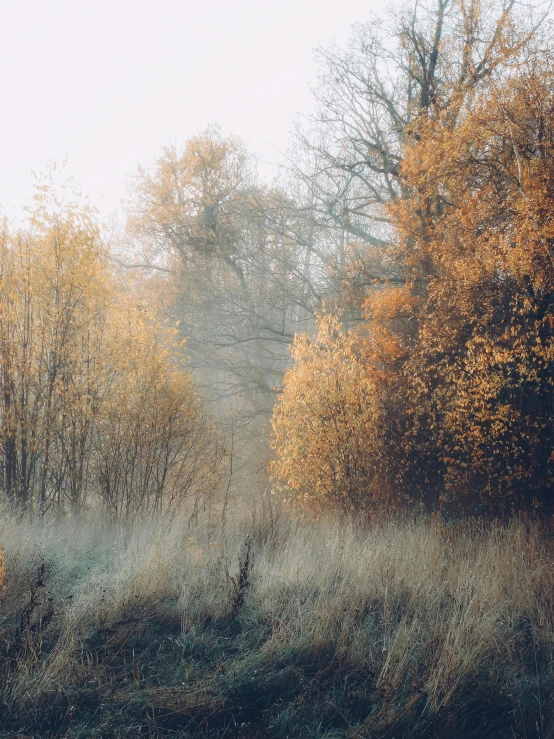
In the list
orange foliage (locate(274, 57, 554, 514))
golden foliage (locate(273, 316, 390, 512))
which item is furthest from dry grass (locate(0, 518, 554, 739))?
golden foliage (locate(273, 316, 390, 512))

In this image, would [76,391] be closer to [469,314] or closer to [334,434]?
[334,434]

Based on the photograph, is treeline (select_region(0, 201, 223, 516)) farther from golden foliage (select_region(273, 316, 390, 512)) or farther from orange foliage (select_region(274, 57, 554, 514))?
orange foliage (select_region(274, 57, 554, 514))

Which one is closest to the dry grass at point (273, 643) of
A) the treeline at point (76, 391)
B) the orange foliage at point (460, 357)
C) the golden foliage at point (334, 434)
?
the orange foliage at point (460, 357)

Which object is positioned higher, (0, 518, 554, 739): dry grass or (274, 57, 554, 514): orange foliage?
(274, 57, 554, 514): orange foliage

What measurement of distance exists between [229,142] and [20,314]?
44.1ft

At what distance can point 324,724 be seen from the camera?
4008 mm

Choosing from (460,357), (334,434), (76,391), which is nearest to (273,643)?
(334,434)

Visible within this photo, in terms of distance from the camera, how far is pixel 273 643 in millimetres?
4793

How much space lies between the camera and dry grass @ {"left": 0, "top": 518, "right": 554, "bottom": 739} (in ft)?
13.1

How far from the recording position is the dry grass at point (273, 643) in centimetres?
399

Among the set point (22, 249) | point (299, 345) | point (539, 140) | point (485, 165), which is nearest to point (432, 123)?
point (485, 165)

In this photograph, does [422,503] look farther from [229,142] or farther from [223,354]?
[229,142]

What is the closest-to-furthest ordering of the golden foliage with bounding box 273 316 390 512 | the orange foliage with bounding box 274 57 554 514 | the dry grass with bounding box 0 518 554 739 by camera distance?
the dry grass with bounding box 0 518 554 739 → the orange foliage with bounding box 274 57 554 514 → the golden foliage with bounding box 273 316 390 512

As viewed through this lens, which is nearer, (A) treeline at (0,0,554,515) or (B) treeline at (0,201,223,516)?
(A) treeline at (0,0,554,515)
